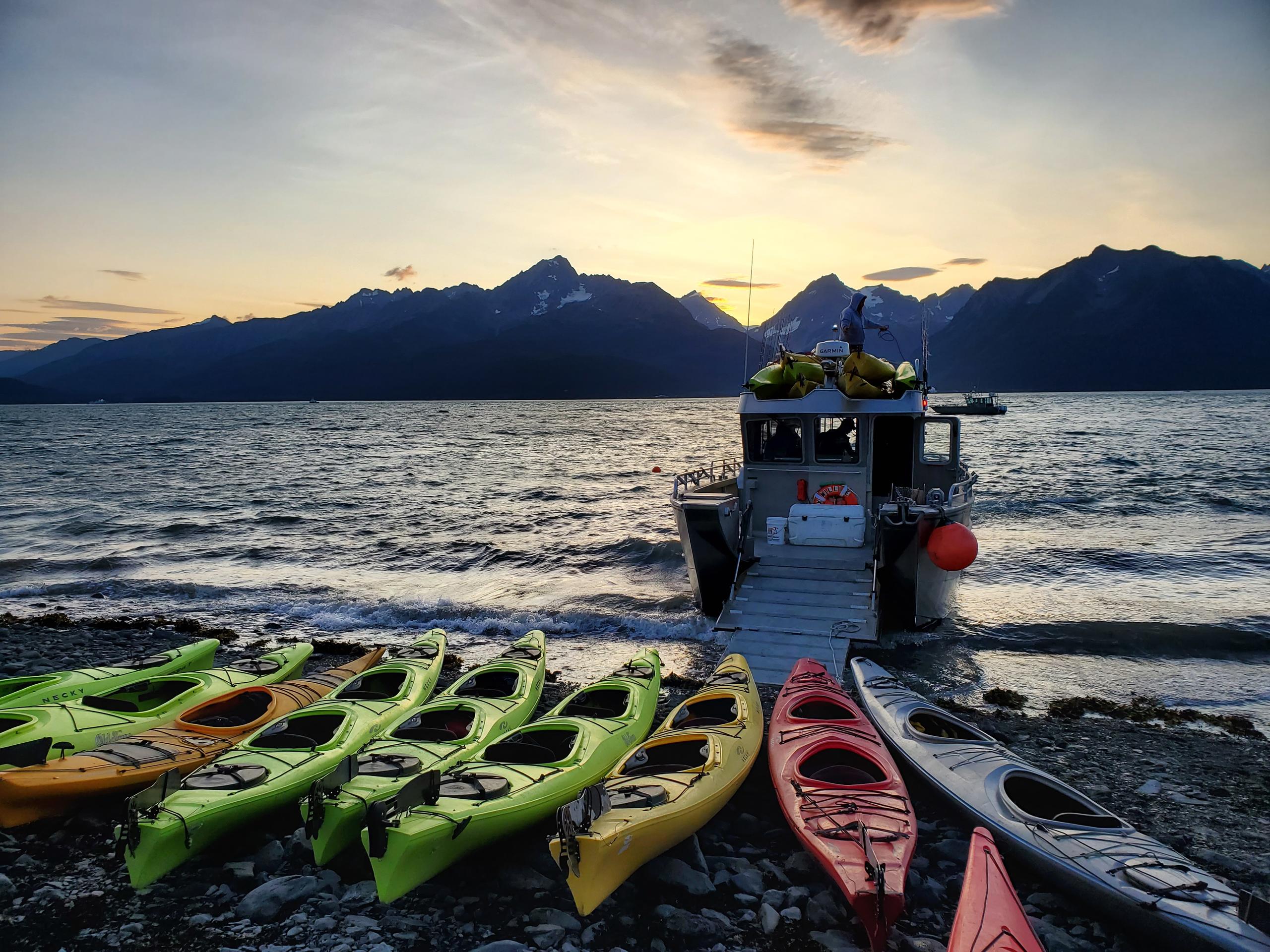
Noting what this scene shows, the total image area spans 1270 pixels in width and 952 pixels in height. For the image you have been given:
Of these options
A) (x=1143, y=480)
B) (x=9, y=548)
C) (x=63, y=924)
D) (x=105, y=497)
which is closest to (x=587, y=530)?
(x=9, y=548)

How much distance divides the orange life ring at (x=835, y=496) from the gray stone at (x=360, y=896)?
10.7 metres

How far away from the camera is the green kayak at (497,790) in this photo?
558cm

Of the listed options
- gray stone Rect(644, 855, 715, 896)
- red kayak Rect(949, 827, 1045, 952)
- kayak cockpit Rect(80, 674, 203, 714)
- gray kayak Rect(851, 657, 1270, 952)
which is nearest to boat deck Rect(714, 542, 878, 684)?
gray kayak Rect(851, 657, 1270, 952)

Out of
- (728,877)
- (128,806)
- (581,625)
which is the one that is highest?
(128,806)

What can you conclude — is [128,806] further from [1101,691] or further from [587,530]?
[587,530]

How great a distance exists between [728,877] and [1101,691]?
32.0 ft

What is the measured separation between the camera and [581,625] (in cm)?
1678

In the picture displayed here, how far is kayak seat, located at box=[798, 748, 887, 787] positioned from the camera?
24.9 feet

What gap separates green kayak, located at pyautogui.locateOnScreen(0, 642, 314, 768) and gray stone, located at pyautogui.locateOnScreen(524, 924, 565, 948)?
17.9 feet

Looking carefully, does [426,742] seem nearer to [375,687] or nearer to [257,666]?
[375,687]

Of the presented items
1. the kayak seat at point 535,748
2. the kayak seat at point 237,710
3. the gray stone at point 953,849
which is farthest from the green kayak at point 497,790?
the kayak seat at point 237,710

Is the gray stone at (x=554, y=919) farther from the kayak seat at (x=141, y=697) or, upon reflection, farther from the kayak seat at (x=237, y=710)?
the kayak seat at (x=141, y=697)

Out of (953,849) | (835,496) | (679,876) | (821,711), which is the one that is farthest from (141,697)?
(835,496)

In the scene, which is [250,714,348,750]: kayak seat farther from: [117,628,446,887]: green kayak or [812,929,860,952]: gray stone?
[812,929,860,952]: gray stone
